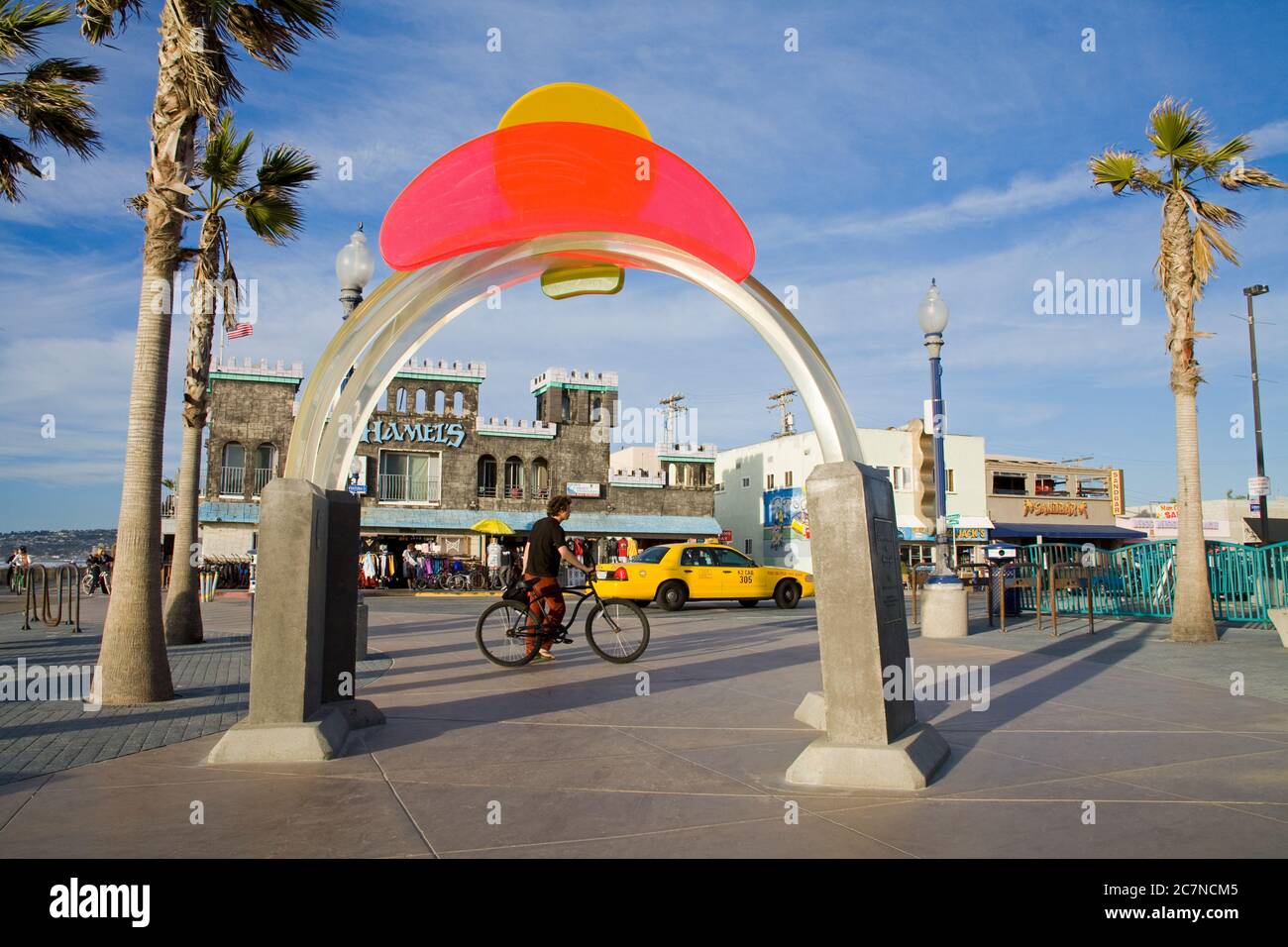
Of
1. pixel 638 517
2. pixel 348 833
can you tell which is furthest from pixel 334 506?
pixel 638 517

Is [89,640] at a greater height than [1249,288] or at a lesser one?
lesser

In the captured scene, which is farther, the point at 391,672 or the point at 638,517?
the point at 638,517

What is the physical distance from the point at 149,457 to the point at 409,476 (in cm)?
3187

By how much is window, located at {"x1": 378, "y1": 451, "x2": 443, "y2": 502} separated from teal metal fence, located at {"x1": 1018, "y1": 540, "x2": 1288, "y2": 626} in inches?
1005

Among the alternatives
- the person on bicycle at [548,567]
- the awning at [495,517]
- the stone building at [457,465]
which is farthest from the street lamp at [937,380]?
the stone building at [457,465]

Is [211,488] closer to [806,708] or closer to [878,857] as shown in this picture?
[806,708]

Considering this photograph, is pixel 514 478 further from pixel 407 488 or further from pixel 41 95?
pixel 41 95

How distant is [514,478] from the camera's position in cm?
4134

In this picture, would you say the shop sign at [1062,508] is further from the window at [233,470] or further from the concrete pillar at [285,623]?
the concrete pillar at [285,623]

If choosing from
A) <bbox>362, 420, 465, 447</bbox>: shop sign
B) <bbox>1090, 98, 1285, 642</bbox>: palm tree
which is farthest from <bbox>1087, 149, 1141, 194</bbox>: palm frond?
<bbox>362, 420, 465, 447</bbox>: shop sign

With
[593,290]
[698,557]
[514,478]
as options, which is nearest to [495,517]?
[514,478]

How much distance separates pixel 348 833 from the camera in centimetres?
424
